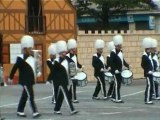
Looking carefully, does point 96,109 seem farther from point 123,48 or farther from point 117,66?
point 123,48

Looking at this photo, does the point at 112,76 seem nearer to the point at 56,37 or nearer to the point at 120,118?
the point at 120,118

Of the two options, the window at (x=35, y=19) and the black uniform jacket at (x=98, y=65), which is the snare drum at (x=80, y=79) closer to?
the black uniform jacket at (x=98, y=65)

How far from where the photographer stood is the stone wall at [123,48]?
39625 mm

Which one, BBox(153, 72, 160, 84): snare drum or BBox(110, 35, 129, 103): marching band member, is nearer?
BBox(153, 72, 160, 84): snare drum

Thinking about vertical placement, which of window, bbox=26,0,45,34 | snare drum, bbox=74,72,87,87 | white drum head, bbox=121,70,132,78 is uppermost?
window, bbox=26,0,45,34

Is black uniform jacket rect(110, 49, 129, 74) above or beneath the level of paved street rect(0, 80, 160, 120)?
above

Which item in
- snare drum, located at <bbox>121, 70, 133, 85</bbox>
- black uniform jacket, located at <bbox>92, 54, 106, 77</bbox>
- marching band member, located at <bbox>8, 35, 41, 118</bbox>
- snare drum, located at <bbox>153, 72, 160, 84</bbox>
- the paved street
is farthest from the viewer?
black uniform jacket, located at <bbox>92, 54, 106, 77</bbox>

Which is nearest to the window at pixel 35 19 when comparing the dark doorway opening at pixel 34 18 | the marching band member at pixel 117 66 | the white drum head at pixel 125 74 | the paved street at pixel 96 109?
the dark doorway opening at pixel 34 18

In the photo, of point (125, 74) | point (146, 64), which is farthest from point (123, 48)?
point (146, 64)

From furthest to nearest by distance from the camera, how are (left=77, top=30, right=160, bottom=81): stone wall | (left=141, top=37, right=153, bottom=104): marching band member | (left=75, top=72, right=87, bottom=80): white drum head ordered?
(left=77, top=30, right=160, bottom=81): stone wall
(left=75, top=72, right=87, bottom=80): white drum head
(left=141, top=37, right=153, bottom=104): marching band member

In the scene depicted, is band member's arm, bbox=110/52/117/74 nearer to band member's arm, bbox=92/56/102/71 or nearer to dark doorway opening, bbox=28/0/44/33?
band member's arm, bbox=92/56/102/71

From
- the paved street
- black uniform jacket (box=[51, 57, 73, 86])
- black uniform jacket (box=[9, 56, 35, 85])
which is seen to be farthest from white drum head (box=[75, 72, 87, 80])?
black uniform jacket (box=[9, 56, 35, 85])

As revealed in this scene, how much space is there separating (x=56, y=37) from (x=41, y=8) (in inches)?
81.4

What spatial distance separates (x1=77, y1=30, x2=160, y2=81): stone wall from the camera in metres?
39.6
